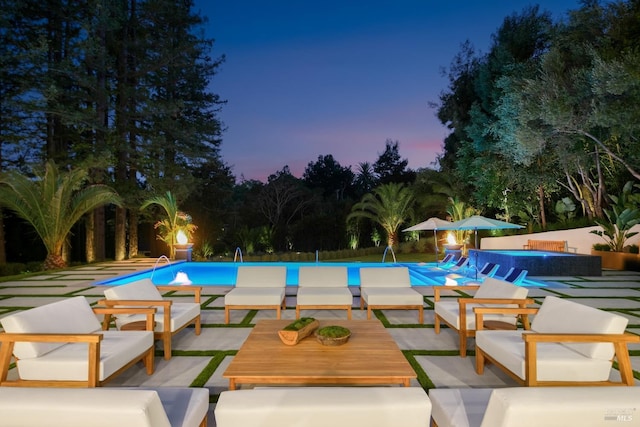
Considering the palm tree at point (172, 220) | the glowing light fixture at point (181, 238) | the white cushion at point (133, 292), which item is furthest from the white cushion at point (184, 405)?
the palm tree at point (172, 220)

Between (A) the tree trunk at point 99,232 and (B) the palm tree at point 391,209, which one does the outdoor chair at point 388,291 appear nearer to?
(A) the tree trunk at point 99,232

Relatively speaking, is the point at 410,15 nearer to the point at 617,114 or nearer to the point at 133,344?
the point at 617,114

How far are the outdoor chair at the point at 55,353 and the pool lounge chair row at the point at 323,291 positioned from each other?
224 centimetres

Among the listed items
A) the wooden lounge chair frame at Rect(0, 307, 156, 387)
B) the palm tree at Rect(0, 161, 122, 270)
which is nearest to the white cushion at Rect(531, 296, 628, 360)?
the wooden lounge chair frame at Rect(0, 307, 156, 387)

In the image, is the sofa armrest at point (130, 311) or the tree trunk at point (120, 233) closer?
the sofa armrest at point (130, 311)

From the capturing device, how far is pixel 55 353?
3062mm

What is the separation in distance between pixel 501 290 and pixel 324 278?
8.90 ft

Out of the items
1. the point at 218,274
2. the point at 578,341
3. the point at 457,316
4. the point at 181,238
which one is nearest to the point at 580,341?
the point at 578,341

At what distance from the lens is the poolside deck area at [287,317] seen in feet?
11.7

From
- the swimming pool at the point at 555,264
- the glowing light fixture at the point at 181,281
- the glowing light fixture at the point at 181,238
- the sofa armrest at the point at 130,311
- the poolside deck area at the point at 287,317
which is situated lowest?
the poolside deck area at the point at 287,317

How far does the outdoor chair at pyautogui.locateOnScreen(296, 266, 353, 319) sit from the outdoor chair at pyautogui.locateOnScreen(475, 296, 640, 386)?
244cm

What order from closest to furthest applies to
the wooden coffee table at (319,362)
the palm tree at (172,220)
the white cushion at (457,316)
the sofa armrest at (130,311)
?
the wooden coffee table at (319,362) < the sofa armrest at (130,311) < the white cushion at (457,316) < the palm tree at (172,220)

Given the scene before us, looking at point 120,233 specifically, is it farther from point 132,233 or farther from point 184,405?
point 184,405

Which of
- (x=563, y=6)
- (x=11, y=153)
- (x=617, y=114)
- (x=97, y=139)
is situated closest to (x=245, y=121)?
(x=97, y=139)
